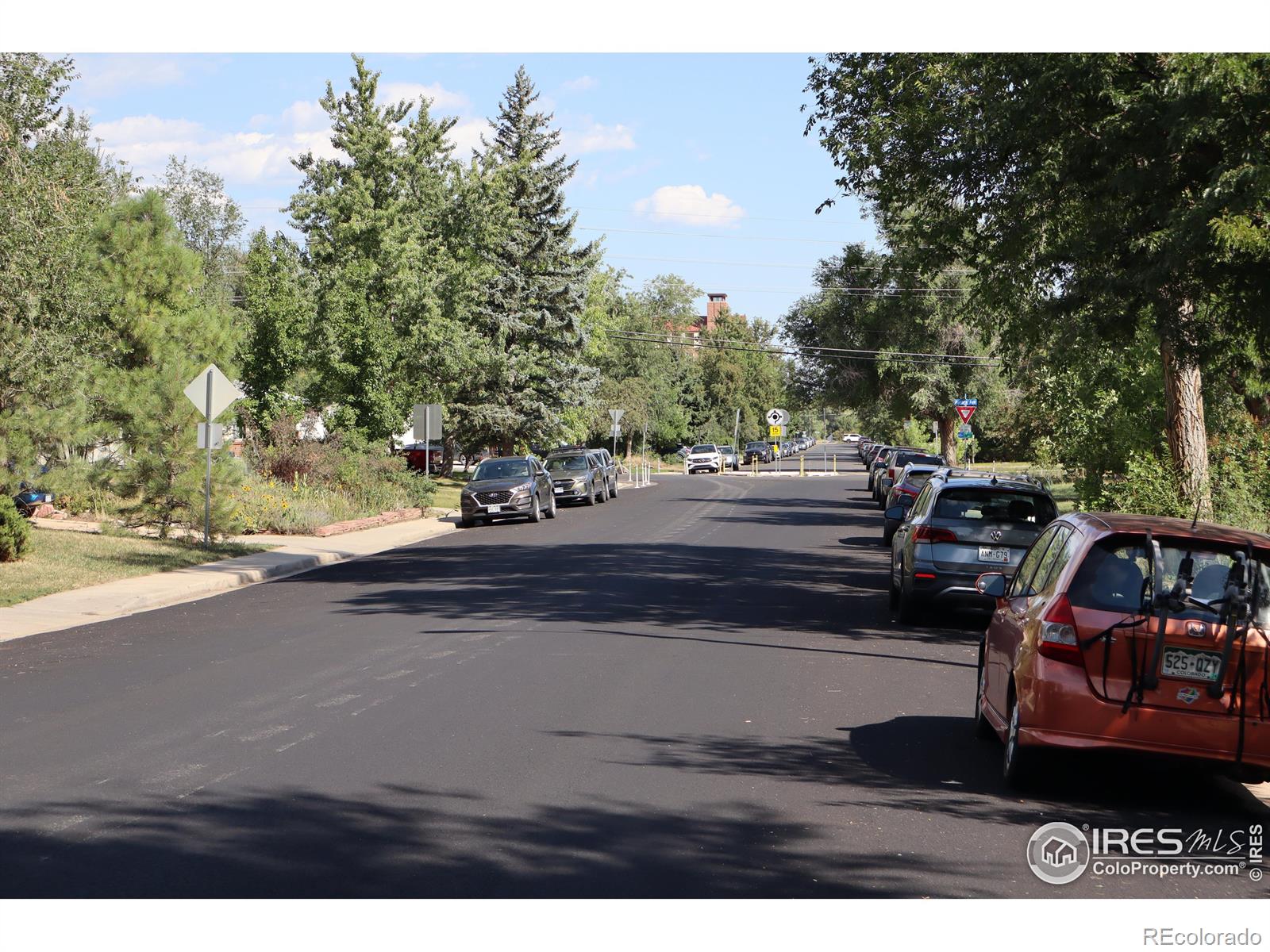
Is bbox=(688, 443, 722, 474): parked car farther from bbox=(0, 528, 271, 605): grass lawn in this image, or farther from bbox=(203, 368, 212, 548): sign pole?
bbox=(203, 368, 212, 548): sign pole

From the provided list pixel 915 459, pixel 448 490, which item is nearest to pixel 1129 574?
pixel 915 459

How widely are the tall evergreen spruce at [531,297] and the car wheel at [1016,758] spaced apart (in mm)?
44078

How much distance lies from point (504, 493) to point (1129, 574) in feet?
92.3

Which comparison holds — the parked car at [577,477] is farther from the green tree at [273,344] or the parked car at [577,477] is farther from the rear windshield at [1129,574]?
the rear windshield at [1129,574]

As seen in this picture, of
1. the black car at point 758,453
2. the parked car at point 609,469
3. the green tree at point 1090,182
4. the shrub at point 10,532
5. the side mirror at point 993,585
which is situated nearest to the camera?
the side mirror at point 993,585

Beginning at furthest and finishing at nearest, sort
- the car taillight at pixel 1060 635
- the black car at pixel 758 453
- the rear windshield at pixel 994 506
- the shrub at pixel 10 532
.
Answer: the black car at pixel 758 453 < the shrub at pixel 10 532 < the rear windshield at pixel 994 506 < the car taillight at pixel 1060 635

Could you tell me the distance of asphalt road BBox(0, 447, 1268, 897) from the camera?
5871mm

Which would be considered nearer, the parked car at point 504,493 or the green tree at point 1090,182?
the green tree at point 1090,182

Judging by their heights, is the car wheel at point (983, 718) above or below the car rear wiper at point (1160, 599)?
below

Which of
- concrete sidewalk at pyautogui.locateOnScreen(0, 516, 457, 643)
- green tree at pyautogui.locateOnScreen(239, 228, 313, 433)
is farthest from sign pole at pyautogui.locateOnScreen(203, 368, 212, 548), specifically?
green tree at pyautogui.locateOnScreen(239, 228, 313, 433)

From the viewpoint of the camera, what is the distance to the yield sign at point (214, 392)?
22.7m

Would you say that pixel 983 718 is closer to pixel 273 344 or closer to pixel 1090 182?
pixel 1090 182

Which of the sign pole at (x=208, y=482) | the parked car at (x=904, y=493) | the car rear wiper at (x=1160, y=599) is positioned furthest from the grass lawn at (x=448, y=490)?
the car rear wiper at (x=1160, y=599)

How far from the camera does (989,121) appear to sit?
1483cm
